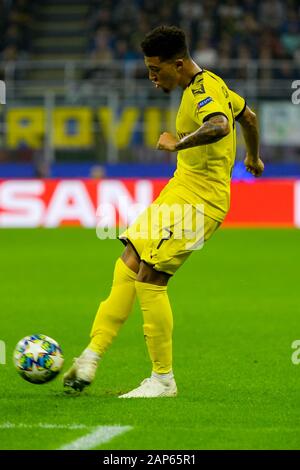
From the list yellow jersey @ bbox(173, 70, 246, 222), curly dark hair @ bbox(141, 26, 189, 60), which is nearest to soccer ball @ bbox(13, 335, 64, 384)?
yellow jersey @ bbox(173, 70, 246, 222)

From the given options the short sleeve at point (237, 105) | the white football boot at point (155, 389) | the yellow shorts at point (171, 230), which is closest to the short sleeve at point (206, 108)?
the short sleeve at point (237, 105)

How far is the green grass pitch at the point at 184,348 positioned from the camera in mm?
5434

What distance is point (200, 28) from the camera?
25.0 meters

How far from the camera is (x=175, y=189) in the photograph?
6.46 meters

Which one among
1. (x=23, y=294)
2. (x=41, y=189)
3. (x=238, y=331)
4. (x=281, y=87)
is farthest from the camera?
(x=281, y=87)

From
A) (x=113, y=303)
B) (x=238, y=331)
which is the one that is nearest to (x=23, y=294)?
(x=238, y=331)

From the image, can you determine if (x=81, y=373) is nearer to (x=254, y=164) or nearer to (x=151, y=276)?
(x=151, y=276)

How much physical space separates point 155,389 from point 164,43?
204cm

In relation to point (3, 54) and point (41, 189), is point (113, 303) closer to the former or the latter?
point (41, 189)

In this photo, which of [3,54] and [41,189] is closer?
[41,189]

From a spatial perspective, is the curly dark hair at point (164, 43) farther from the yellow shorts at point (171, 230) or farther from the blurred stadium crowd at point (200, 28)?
the blurred stadium crowd at point (200, 28)

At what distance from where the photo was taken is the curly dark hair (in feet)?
20.3
